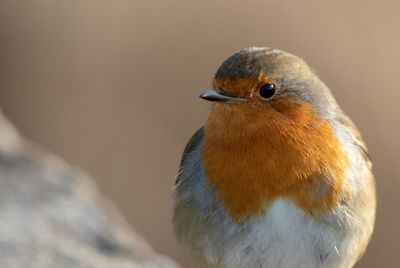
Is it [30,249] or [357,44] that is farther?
[357,44]

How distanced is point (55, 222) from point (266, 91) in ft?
4.77

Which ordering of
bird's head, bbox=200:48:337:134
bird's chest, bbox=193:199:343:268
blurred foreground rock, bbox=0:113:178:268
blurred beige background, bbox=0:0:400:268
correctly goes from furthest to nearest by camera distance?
1. blurred beige background, bbox=0:0:400:268
2. blurred foreground rock, bbox=0:113:178:268
3. bird's head, bbox=200:48:337:134
4. bird's chest, bbox=193:199:343:268

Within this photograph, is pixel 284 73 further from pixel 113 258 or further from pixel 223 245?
pixel 113 258

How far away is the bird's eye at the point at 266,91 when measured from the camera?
211 inches

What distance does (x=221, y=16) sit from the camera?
1093cm

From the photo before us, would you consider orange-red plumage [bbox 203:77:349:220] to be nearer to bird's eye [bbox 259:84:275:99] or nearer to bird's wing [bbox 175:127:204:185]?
bird's eye [bbox 259:84:275:99]

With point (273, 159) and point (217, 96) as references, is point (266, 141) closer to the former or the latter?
point (273, 159)

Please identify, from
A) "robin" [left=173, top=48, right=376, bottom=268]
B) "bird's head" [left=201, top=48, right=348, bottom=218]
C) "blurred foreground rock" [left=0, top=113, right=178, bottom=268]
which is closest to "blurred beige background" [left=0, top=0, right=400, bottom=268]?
"blurred foreground rock" [left=0, top=113, right=178, bottom=268]

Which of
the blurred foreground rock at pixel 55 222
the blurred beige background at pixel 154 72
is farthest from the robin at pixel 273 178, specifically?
the blurred beige background at pixel 154 72

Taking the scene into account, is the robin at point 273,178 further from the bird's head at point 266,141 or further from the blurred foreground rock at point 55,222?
the blurred foreground rock at point 55,222

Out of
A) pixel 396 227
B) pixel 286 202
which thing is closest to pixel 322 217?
pixel 286 202

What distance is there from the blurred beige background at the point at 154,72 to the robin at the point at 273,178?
14.5ft

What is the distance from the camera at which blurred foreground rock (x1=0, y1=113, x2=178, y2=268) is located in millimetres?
5586

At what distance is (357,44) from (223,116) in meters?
5.24
